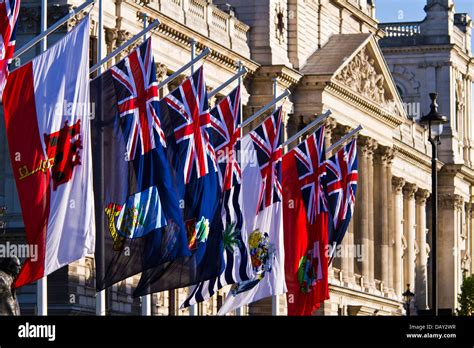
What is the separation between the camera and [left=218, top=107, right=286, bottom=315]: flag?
6438 cm

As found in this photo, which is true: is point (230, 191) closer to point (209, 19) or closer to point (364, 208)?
point (209, 19)

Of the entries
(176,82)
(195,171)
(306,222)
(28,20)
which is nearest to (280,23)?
(176,82)

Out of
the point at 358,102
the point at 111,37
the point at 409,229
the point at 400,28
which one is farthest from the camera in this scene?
the point at 400,28

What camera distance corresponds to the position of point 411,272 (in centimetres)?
12862

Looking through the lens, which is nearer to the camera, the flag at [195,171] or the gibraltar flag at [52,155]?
the gibraltar flag at [52,155]

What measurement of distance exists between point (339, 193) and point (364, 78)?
38534mm

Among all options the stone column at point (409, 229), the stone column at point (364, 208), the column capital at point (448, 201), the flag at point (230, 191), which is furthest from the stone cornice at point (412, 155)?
the flag at point (230, 191)

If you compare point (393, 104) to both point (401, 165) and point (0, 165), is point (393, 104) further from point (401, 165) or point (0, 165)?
point (0, 165)

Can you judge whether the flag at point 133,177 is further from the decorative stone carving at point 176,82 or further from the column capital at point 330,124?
Answer: the column capital at point 330,124

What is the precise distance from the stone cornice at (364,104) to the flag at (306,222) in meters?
32.9

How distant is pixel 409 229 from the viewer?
129375mm

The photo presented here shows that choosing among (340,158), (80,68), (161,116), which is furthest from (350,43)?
(80,68)

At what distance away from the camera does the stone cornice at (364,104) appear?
104m

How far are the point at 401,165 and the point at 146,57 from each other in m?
75.0
